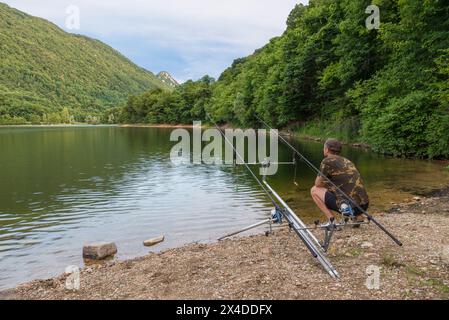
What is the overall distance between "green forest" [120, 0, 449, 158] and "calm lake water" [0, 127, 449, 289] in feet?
9.19

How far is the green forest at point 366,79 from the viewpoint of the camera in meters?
24.2

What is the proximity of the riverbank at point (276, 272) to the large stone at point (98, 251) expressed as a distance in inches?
20.8

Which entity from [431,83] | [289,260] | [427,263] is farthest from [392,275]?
[431,83]

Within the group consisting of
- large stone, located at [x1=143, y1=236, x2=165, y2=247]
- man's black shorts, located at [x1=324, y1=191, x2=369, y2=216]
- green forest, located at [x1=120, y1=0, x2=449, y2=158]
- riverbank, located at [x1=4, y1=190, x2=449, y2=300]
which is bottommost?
large stone, located at [x1=143, y1=236, x2=165, y2=247]

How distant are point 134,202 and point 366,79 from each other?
31.3 metres

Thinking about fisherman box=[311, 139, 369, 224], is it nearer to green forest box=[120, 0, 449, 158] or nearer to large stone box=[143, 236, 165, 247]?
large stone box=[143, 236, 165, 247]

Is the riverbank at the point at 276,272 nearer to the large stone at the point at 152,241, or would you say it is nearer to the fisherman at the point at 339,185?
the fisherman at the point at 339,185

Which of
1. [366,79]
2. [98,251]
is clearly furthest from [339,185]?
[366,79]

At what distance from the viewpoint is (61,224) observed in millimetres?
13039

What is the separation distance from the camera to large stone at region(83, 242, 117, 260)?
32.1 feet

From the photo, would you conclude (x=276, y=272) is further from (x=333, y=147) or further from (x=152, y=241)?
(x=152, y=241)

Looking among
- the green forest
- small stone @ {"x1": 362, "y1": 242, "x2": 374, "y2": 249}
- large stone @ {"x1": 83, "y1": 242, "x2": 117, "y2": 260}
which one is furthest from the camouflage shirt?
the green forest

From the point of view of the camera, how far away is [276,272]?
678cm

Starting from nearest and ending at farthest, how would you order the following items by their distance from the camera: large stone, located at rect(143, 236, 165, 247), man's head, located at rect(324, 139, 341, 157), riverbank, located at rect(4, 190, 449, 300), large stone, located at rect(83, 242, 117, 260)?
1. riverbank, located at rect(4, 190, 449, 300)
2. man's head, located at rect(324, 139, 341, 157)
3. large stone, located at rect(83, 242, 117, 260)
4. large stone, located at rect(143, 236, 165, 247)
